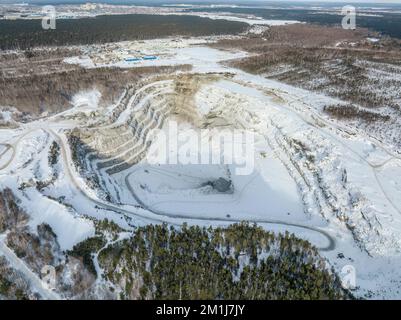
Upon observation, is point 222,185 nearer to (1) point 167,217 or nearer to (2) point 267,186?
(2) point 267,186

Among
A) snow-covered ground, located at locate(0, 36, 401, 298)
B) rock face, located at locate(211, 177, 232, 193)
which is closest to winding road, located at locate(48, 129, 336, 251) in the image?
snow-covered ground, located at locate(0, 36, 401, 298)

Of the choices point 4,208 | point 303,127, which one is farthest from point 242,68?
point 4,208

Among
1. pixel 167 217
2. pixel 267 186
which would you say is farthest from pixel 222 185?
pixel 167 217

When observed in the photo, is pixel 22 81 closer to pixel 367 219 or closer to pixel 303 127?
pixel 303 127

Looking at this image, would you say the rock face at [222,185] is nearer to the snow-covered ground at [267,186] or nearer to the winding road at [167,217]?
the snow-covered ground at [267,186]

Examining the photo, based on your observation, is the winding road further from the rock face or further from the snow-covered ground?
the rock face
